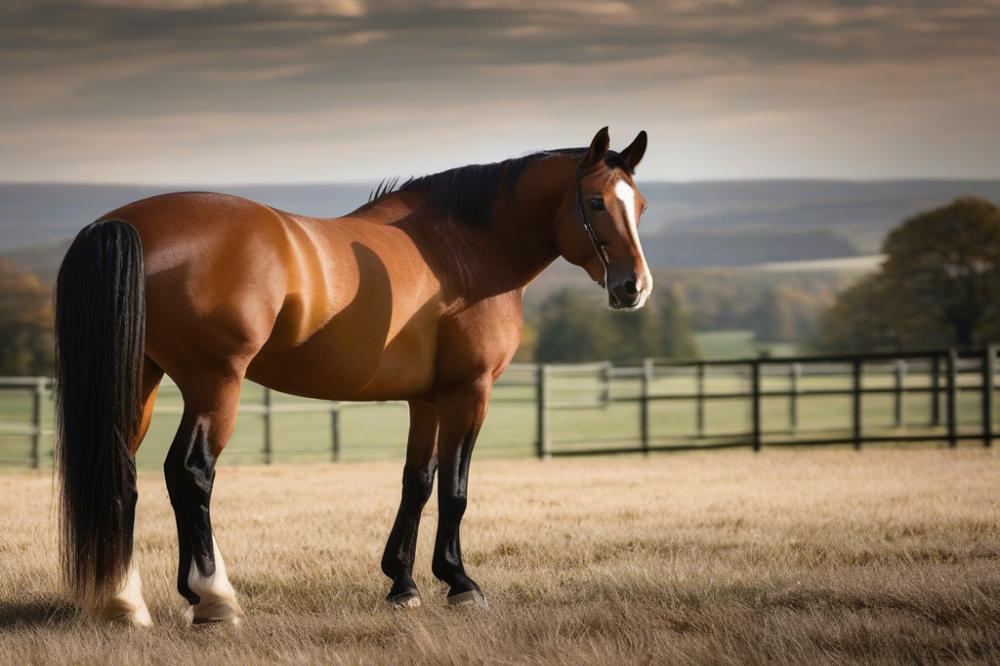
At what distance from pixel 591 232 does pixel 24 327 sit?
1496 inches

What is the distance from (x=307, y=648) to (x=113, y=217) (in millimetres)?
1688

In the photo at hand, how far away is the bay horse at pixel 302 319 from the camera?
4.28 metres

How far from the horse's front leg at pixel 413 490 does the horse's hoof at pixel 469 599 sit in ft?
0.76

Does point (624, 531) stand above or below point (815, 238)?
below

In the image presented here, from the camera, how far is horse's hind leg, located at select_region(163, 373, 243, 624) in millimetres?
4305

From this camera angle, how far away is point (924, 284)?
4547cm

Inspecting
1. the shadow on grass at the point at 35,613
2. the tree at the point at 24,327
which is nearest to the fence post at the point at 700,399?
the shadow on grass at the point at 35,613

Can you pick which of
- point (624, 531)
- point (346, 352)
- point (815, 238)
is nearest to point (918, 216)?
point (815, 238)

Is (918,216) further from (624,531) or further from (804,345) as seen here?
(624,531)

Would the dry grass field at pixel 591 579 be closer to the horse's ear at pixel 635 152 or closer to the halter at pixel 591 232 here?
the halter at pixel 591 232

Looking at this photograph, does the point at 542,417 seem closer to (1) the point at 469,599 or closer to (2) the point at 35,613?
(1) the point at 469,599

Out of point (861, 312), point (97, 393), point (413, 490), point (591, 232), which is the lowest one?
point (413, 490)

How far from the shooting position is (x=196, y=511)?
4375mm

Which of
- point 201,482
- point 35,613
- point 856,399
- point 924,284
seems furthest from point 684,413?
point 201,482
